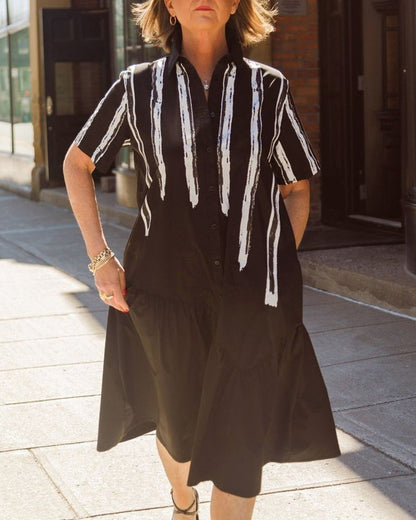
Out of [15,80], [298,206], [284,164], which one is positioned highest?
[15,80]

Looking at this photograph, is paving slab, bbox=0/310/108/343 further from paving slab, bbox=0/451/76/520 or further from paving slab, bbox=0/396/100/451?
paving slab, bbox=0/451/76/520

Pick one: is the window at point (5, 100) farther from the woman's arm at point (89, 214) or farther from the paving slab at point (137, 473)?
the woman's arm at point (89, 214)

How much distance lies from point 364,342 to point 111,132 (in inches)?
153

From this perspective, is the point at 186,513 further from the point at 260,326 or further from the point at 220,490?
the point at 260,326

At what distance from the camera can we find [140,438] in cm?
504

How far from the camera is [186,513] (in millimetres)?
3590

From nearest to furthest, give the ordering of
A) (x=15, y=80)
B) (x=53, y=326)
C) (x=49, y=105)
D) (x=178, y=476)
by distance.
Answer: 1. (x=178, y=476)
2. (x=53, y=326)
3. (x=49, y=105)
4. (x=15, y=80)

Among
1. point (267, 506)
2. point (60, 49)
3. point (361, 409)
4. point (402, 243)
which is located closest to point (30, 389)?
point (361, 409)

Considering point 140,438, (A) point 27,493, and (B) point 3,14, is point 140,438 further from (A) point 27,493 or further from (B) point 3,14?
(B) point 3,14

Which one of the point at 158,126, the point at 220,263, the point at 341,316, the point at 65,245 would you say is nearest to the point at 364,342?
the point at 341,316

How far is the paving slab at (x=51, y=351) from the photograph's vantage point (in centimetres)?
657

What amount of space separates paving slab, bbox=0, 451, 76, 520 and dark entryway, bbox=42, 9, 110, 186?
1189 centimetres

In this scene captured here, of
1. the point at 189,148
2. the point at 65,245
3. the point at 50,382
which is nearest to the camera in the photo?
the point at 189,148

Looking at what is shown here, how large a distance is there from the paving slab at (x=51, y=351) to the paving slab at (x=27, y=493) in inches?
69.2
